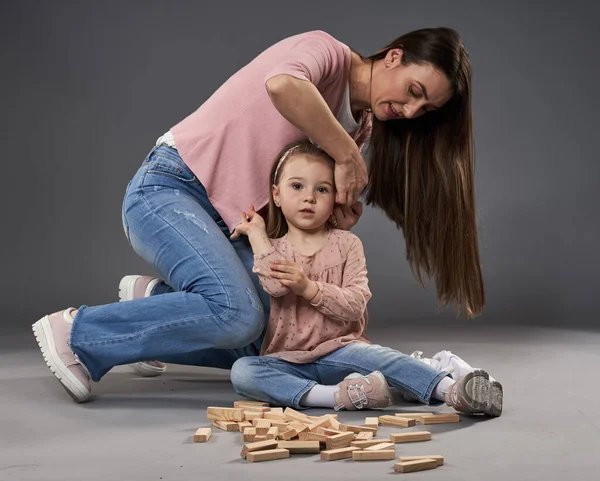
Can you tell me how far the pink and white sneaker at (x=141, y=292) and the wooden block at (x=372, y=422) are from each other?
3.53 ft

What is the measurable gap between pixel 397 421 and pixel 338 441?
320 millimetres

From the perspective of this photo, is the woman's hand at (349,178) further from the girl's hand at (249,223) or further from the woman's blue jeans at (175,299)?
the woman's blue jeans at (175,299)

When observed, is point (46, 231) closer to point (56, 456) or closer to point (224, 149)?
point (224, 149)

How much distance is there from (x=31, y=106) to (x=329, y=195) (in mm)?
3226

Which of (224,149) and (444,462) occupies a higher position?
(224,149)

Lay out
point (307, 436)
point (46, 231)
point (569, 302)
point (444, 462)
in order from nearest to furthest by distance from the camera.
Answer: point (444, 462) → point (307, 436) → point (569, 302) → point (46, 231)

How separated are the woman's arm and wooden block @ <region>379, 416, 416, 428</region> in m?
0.80

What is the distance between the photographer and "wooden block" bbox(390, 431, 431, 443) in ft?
8.38

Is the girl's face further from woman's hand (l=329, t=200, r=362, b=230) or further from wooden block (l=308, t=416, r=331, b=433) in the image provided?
wooden block (l=308, t=416, r=331, b=433)

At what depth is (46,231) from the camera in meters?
5.72

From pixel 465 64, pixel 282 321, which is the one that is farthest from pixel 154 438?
pixel 465 64

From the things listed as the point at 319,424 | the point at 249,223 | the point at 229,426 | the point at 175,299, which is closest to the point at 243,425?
the point at 229,426

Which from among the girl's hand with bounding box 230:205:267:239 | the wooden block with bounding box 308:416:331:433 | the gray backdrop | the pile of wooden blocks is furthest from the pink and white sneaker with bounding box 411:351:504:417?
the gray backdrop

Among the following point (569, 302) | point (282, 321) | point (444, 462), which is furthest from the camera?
point (569, 302)
